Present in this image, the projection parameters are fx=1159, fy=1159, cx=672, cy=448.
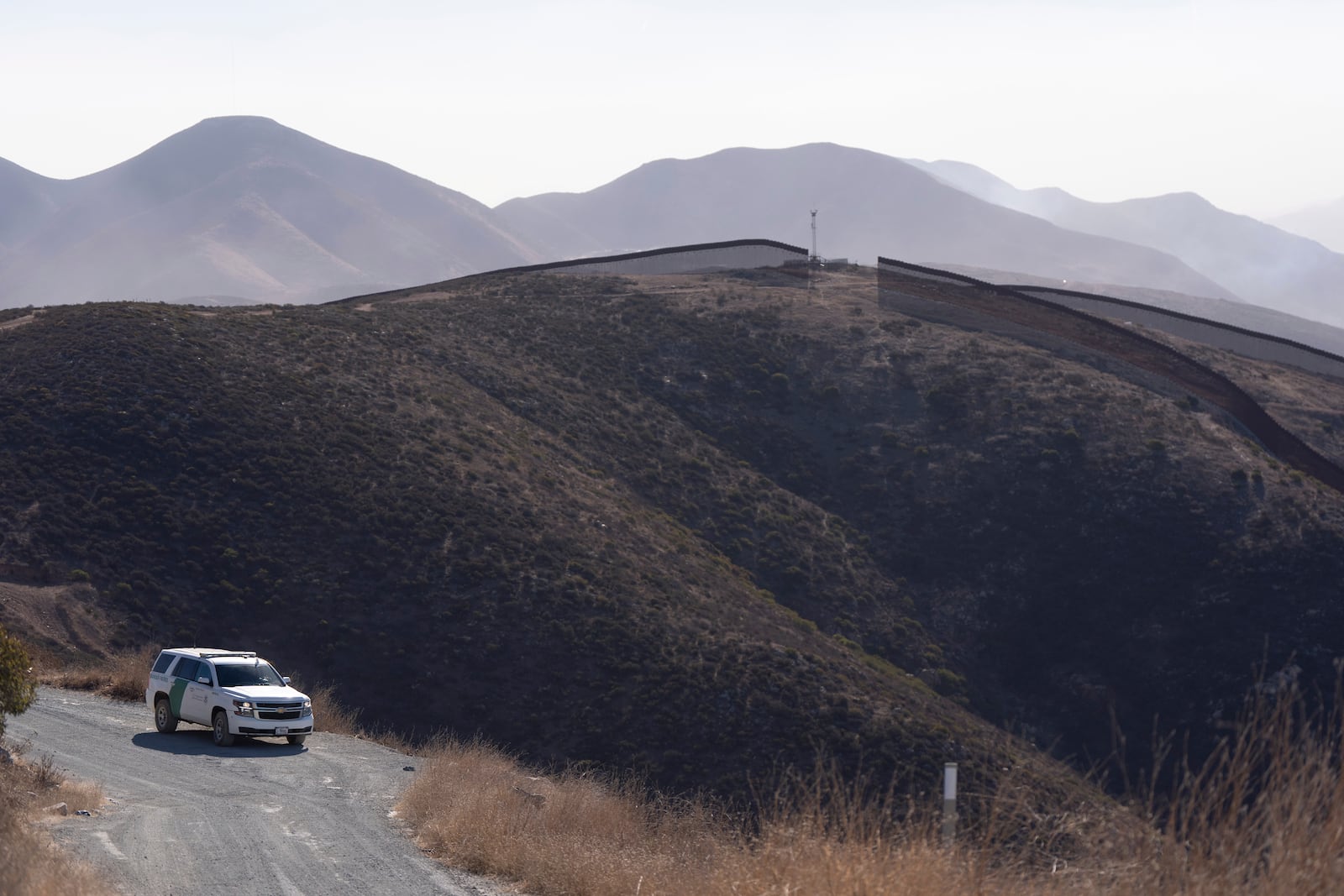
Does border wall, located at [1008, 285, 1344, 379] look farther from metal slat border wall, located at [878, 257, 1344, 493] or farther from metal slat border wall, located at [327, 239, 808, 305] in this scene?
metal slat border wall, located at [327, 239, 808, 305]

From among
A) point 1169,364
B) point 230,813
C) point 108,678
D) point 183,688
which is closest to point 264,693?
point 183,688

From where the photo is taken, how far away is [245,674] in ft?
66.2

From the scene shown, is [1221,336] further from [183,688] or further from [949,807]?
[949,807]

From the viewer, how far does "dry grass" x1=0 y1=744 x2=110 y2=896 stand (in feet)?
23.6

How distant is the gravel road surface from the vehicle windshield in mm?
996

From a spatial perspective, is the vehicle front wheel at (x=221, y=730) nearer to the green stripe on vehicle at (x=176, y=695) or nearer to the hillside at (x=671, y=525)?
the green stripe on vehicle at (x=176, y=695)

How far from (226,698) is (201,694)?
0.60m

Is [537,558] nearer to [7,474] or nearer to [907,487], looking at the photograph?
[7,474]

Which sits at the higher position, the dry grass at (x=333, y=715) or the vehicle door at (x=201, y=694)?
the vehicle door at (x=201, y=694)

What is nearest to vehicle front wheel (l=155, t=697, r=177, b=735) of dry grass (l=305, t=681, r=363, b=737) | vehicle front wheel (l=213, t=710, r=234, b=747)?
vehicle front wheel (l=213, t=710, r=234, b=747)

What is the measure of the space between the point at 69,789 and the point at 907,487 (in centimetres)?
3805

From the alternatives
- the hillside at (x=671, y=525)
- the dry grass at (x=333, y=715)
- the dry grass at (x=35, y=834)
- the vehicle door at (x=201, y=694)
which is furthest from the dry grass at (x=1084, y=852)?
the hillside at (x=671, y=525)

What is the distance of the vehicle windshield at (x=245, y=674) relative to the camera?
65.2 ft

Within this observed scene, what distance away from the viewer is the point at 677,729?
2872cm
